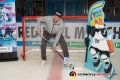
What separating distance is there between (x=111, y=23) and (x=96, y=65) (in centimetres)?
200

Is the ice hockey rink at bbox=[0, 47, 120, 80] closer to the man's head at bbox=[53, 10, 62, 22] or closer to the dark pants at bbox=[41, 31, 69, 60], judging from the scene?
the dark pants at bbox=[41, 31, 69, 60]

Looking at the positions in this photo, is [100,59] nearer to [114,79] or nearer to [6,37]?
[114,79]

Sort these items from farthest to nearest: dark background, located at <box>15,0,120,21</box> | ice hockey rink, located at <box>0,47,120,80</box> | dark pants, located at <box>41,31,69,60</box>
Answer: dark background, located at <box>15,0,120,21</box> → dark pants, located at <box>41,31,69,60</box> → ice hockey rink, located at <box>0,47,120,80</box>

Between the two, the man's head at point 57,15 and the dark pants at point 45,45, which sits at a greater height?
the man's head at point 57,15

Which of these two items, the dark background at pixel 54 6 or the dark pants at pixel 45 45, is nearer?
the dark pants at pixel 45 45

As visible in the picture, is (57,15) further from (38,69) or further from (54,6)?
(54,6)

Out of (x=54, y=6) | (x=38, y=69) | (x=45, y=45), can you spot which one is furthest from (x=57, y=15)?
(x=54, y=6)

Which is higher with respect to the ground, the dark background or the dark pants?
the dark background

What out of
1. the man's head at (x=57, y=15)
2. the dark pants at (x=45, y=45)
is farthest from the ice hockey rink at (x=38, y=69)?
the man's head at (x=57, y=15)

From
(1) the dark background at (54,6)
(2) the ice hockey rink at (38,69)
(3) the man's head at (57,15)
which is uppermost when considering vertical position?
(1) the dark background at (54,6)

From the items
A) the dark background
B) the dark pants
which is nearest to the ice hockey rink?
the dark pants

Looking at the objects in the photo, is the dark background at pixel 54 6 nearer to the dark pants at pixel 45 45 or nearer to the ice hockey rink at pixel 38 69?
the ice hockey rink at pixel 38 69

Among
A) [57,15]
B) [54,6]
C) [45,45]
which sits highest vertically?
[54,6]

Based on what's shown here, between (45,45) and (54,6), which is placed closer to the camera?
(45,45)
